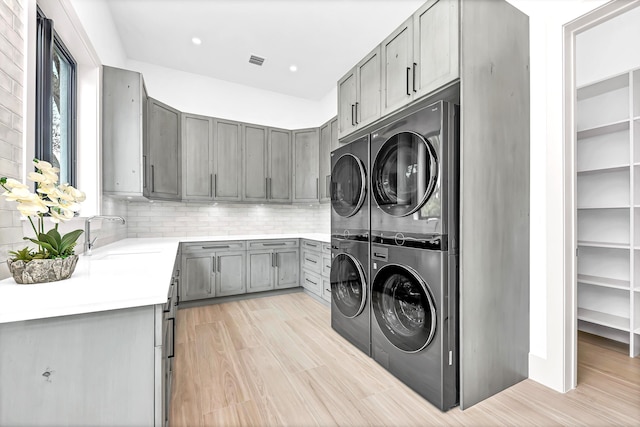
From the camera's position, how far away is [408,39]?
1927mm

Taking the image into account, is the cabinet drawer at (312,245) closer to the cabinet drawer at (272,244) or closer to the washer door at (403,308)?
the cabinet drawer at (272,244)

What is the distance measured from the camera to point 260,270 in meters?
3.80

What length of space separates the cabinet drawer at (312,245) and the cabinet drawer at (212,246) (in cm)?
81

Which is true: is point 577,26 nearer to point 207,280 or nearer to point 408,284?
point 408,284

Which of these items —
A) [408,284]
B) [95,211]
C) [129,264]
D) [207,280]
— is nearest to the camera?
[129,264]

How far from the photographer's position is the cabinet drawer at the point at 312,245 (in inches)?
140

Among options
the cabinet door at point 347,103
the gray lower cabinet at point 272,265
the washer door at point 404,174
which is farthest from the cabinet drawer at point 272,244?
the washer door at point 404,174

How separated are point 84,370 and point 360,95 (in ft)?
8.07

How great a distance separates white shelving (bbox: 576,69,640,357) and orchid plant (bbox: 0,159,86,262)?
3.60 m

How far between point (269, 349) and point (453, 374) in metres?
1.43

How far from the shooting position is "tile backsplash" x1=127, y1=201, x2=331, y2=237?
3682 millimetres

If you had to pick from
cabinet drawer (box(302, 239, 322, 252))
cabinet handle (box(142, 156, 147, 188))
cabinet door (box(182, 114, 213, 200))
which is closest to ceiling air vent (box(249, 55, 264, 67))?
cabinet door (box(182, 114, 213, 200))

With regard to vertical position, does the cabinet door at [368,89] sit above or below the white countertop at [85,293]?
above

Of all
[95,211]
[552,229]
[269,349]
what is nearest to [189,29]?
[95,211]
